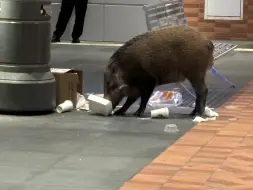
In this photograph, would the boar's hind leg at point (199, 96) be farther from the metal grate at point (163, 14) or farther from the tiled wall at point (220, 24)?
the tiled wall at point (220, 24)

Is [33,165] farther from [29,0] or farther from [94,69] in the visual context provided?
[94,69]

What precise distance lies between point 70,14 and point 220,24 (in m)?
2.84

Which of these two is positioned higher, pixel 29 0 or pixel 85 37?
pixel 29 0

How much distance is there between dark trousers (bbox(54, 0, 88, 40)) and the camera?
14.2m

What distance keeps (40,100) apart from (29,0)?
3.20ft

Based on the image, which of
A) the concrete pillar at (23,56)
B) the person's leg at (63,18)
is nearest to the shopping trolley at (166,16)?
the concrete pillar at (23,56)

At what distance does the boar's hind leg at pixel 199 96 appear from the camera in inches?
299

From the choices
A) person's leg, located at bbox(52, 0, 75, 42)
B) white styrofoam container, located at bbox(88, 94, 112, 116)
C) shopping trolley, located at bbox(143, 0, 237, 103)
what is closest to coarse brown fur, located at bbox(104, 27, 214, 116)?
white styrofoam container, located at bbox(88, 94, 112, 116)

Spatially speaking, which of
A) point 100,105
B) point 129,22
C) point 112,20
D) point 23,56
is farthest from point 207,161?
point 112,20

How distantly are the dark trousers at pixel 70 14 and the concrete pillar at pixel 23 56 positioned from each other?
6.72m

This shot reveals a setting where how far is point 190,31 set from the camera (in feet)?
24.7

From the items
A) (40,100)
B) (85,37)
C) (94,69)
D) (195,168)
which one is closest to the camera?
(195,168)

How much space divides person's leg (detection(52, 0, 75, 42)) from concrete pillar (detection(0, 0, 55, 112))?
22.2 ft

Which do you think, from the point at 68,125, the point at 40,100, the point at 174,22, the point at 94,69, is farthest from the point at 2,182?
the point at 94,69
